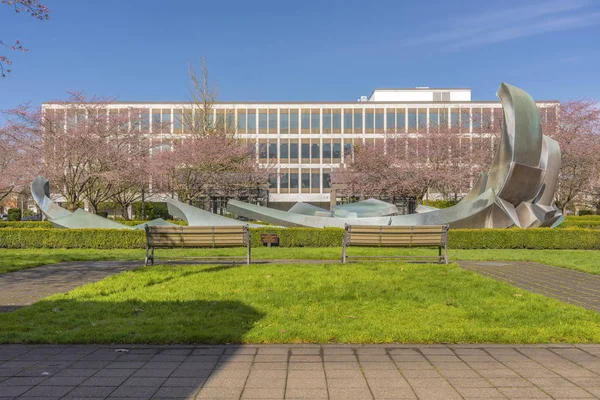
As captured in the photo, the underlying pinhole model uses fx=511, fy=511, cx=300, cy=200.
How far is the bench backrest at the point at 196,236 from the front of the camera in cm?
1036

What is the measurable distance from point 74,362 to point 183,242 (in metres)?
6.33

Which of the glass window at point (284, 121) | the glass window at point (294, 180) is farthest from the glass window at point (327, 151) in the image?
the glass window at point (284, 121)

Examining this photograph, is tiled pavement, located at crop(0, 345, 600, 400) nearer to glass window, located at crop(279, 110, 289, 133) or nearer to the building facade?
the building facade

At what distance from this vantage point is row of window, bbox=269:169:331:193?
206 feet

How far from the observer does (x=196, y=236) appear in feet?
34.3

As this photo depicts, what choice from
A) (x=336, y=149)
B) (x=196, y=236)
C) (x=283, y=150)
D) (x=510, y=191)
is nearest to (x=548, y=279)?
(x=196, y=236)

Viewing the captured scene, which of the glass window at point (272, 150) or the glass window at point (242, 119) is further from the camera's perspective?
the glass window at point (272, 150)

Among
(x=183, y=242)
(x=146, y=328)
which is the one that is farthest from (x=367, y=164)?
(x=146, y=328)

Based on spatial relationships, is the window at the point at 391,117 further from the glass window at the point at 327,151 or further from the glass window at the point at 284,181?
the glass window at the point at 284,181

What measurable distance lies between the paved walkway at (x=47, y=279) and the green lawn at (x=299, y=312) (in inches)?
22.7

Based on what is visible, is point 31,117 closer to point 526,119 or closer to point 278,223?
point 278,223

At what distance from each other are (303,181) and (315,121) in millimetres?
7539

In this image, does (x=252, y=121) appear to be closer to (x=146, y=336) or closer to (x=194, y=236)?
(x=194, y=236)

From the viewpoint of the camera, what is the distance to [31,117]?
29750 millimetres
